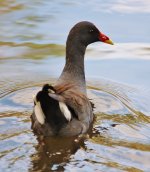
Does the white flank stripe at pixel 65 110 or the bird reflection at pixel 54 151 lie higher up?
the white flank stripe at pixel 65 110

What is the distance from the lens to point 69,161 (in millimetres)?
6910

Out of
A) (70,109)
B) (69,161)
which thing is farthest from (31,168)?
(70,109)

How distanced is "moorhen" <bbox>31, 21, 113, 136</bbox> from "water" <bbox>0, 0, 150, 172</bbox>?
0.13m

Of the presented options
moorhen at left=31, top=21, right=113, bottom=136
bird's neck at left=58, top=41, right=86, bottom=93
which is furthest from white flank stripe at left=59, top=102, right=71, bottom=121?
bird's neck at left=58, top=41, right=86, bottom=93

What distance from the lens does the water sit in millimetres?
7004

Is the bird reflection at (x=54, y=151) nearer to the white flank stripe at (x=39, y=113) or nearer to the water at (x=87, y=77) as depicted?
the water at (x=87, y=77)

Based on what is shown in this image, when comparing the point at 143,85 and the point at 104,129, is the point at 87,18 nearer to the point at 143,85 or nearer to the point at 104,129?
the point at 143,85

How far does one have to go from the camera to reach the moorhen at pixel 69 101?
23.6ft

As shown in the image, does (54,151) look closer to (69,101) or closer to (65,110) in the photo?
(65,110)

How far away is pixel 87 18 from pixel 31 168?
5.27 meters

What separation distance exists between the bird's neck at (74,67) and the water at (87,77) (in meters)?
0.34

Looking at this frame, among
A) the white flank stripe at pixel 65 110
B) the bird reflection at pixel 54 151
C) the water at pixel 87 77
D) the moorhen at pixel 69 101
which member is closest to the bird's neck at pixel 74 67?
the moorhen at pixel 69 101

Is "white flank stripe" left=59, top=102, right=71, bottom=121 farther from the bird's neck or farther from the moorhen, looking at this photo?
the bird's neck

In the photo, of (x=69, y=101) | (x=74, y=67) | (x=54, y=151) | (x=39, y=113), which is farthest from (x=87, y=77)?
(x=54, y=151)
